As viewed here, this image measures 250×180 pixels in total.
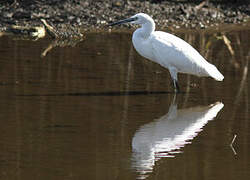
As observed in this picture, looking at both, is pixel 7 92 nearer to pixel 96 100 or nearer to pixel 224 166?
pixel 96 100

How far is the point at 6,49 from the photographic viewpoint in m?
12.6

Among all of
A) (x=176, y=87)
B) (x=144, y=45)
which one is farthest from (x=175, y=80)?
(x=144, y=45)

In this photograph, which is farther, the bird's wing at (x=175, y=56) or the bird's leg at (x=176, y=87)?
the bird's wing at (x=175, y=56)

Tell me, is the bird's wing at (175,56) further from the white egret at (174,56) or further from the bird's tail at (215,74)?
the bird's tail at (215,74)

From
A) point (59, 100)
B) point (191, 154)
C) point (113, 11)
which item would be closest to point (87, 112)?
point (59, 100)

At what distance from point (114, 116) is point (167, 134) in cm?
92

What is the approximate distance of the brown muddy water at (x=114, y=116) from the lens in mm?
6492

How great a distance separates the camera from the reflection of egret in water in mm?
6771

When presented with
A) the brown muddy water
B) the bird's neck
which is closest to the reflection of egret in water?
the brown muddy water

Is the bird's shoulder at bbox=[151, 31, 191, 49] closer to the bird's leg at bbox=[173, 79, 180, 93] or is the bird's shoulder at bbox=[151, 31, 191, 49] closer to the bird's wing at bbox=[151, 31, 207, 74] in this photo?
the bird's wing at bbox=[151, 31, 207, 74]

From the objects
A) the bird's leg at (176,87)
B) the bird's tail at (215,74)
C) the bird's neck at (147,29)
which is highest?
the bird's neck at (147,29)

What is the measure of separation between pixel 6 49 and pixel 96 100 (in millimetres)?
3752

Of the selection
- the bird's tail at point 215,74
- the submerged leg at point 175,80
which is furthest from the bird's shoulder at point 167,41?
the bird's tail at point 215,74

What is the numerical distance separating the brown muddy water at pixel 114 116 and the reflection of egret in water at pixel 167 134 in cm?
1
